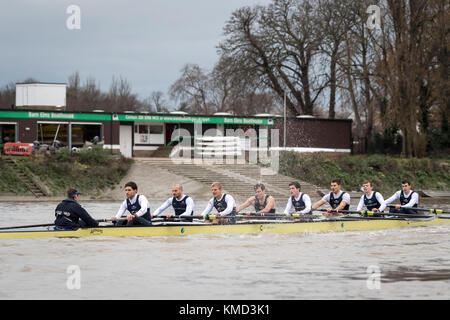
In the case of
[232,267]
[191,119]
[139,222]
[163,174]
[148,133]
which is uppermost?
[191,119]

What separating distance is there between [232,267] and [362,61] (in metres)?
38.2

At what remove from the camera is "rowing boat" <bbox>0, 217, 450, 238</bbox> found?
14.9 metres

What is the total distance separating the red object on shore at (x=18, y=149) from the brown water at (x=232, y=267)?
913 inches

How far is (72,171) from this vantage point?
36406 millimetres

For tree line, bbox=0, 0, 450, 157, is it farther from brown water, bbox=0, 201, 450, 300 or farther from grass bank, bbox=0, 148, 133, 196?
brown water, bbox=0, 201, 450, 300

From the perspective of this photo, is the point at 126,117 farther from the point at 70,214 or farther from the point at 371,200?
the point at 70,214

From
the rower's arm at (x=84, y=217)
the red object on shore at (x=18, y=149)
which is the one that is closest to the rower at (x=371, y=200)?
the rower's arm at (x=84, y=217)

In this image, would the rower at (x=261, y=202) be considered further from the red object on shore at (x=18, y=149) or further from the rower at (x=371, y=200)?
the red object on shore at (x=18, y=149)

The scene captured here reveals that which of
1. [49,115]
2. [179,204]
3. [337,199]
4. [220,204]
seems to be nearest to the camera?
[179,204]

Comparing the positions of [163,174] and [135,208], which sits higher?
[135,208]

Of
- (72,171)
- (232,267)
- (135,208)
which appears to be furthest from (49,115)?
(232,267)

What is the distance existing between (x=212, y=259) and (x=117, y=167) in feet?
80.9

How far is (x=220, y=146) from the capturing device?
42.6m
